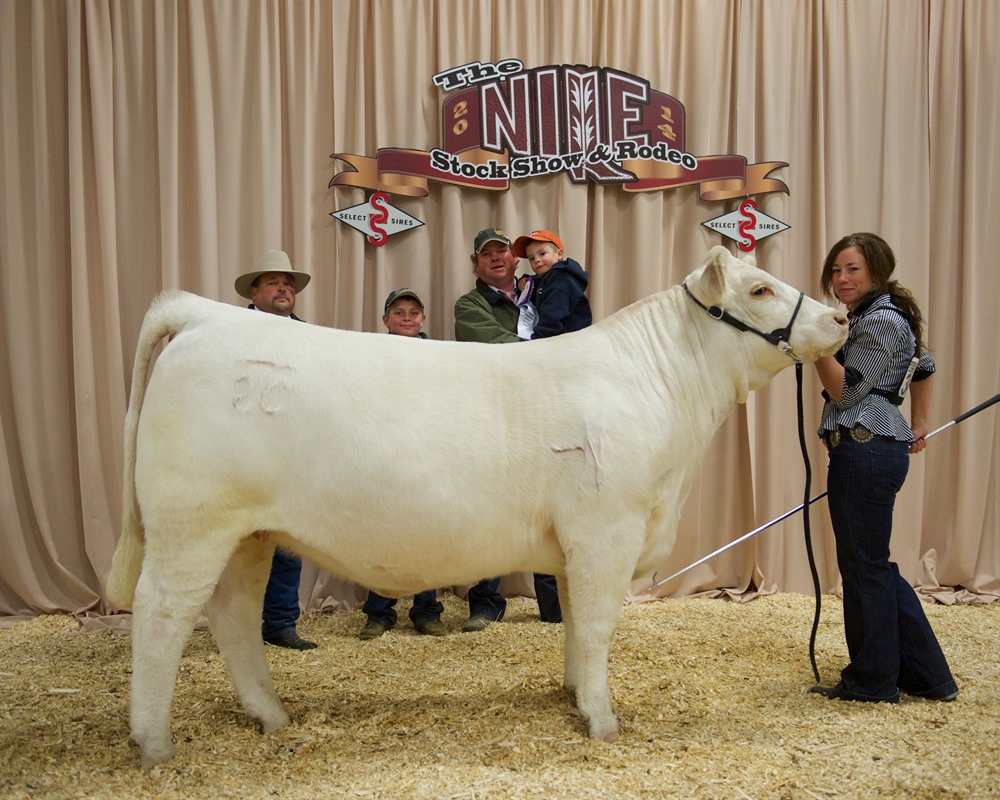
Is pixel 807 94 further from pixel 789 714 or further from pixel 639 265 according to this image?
pixel 789 714

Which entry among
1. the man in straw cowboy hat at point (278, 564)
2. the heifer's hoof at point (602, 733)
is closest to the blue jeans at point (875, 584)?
the heifer's hoof at point (602, 733)

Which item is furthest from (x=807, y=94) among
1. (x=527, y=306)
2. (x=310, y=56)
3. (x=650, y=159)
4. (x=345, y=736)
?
(x=345, y=736)

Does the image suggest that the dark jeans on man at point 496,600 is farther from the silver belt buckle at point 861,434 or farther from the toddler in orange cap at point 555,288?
the silver belt buckle at point 861,434

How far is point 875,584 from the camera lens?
3248 millimetres

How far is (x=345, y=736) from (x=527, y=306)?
8.87 ft

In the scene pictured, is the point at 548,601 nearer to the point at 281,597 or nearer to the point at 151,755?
the point at 281,597

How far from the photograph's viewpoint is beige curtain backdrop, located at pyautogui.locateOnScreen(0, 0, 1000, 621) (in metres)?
4.89

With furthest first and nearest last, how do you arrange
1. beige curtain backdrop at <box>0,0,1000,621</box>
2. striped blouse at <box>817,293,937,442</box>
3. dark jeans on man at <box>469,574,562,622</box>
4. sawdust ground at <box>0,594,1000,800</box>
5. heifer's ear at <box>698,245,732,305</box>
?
beige curtain backdrop at <box>0,0,1000,621</box> < dark jeans on man at <box>469,574,562,622</box> < striped blouse at <box>817,293,937,442</box> < heifer's ear at <box>698,245,732,305</box> < sawdust ground at <box>0,594,1000,800</box>

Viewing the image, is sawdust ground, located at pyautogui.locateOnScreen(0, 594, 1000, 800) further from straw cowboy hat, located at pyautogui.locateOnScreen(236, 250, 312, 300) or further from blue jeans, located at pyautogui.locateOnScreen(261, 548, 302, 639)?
straw cowboy hat, located at pyautogui.locateOnScreen(236, 250, 312, 300)

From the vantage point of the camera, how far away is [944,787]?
250 cm

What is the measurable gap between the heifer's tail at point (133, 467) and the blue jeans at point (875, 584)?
8.57 ft

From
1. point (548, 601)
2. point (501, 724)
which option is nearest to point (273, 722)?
point (501, 724)

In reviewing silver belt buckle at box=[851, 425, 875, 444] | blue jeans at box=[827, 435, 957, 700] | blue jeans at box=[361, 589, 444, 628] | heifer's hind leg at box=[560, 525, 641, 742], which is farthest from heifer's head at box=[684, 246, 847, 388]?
blue jeans at box=[361, 589, 444, 628]

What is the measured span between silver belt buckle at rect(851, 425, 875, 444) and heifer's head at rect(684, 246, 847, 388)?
411mm
